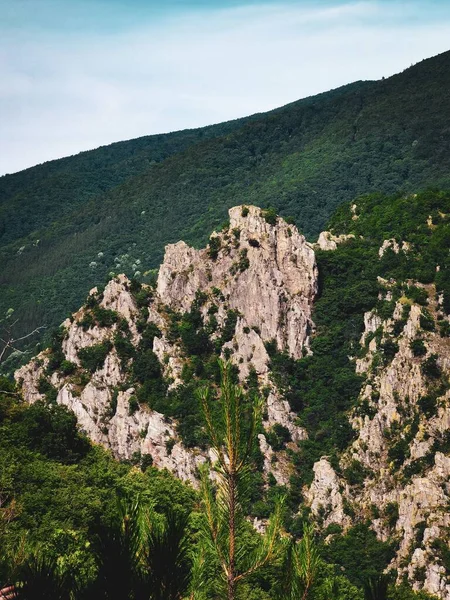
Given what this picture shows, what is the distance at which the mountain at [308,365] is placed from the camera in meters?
74.8

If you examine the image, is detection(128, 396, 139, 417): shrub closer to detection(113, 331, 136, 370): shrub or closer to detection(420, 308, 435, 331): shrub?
detection(113, 331, 136, 370): shrub

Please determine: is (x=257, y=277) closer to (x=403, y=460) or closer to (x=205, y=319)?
(x=205, y=319)

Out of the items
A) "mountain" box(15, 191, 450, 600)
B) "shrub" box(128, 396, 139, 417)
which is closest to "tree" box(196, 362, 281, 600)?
"mountain" box(15, 191, 450, 600)

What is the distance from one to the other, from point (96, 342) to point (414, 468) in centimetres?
4169

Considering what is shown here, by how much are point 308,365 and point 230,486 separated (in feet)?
276

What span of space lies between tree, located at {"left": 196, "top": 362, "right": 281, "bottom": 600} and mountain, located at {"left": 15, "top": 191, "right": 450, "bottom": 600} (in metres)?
56.9

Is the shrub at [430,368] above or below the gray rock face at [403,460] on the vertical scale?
above

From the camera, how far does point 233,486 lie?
1126 cm

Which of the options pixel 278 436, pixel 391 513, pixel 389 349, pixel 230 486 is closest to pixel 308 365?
pixel 389 349

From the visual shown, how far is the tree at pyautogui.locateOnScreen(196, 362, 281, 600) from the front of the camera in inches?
428

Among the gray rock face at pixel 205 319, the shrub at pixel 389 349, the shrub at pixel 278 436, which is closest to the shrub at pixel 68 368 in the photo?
the gray rock face at pixel 205 319

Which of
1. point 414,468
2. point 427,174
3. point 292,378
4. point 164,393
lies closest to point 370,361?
point 292,378

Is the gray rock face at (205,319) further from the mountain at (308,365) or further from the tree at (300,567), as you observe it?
the tree at (300,567)

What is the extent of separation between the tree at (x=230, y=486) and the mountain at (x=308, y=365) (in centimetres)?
5689
